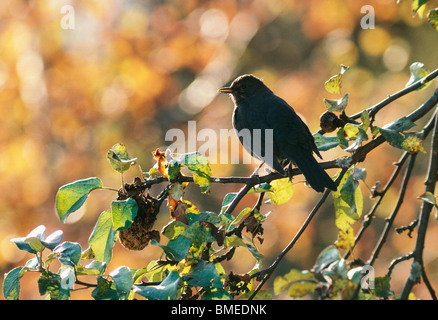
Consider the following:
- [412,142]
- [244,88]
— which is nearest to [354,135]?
[412,142]

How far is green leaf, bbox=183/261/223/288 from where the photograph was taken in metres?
1.70

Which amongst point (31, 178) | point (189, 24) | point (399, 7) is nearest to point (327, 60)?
point (399, 7)

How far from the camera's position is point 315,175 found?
270 centimetres

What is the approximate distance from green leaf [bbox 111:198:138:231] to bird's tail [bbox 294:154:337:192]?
1.04m

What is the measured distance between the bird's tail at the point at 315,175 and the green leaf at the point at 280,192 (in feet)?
0.68

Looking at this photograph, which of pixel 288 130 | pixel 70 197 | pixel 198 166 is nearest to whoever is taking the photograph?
pixel 70 197

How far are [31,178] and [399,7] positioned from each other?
319 inches

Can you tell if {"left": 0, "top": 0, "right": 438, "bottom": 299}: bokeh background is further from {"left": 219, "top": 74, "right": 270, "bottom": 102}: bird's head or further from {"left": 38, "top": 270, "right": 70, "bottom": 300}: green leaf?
{"left": 38, "top": 270, "right": 70, "bottom": 300}: green leaf

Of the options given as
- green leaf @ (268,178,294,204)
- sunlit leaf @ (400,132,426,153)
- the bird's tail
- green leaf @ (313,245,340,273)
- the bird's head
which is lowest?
green leaf @ (313,245,340,273)

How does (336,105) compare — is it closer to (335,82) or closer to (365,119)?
(335,82)

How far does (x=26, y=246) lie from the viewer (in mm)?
1804

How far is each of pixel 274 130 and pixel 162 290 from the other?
6.85 feet

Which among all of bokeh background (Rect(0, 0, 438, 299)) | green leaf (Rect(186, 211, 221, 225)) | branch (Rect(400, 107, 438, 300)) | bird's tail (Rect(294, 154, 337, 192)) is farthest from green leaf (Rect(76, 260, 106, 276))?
bokeh background (Rect(0, 0, 438, 299))

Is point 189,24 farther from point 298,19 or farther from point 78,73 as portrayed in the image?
point 298,19
